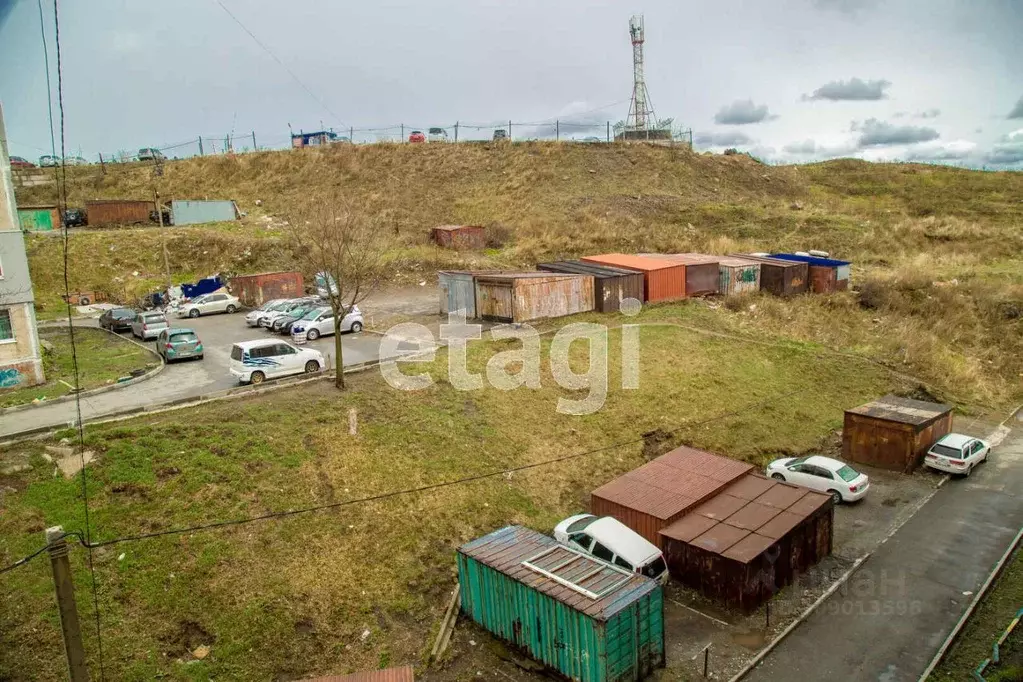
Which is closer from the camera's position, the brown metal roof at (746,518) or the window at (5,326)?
the brown metal roof at (746,518)

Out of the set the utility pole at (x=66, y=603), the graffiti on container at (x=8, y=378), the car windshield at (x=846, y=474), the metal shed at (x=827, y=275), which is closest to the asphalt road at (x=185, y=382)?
the graffiti on container at (x=8, y=378)

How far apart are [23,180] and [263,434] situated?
57.6m

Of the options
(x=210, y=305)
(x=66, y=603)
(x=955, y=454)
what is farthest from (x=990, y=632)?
(x=210, y=305)

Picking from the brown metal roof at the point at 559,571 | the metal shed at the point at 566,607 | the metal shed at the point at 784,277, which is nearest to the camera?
the metal shed at the point at 566,607

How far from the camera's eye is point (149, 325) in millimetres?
28609

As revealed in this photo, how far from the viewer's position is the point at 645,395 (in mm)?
24578

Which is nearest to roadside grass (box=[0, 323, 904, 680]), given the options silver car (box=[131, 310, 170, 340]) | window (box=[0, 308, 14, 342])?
window (box=[0, 308, 14, 342])

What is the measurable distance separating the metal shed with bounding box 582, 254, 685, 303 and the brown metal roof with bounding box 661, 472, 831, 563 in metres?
17.1

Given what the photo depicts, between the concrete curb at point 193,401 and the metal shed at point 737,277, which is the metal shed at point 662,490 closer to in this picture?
the concrete curb at point 193,401

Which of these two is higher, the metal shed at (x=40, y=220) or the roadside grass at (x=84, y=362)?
the metal shed at (x=40, y=220)

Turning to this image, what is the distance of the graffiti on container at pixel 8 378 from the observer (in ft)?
68.7

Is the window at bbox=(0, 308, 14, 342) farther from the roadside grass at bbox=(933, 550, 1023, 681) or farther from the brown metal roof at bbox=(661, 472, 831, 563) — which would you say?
the roadside grass at bbox=(933, 550, 1023, 681)

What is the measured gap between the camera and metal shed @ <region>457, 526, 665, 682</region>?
1162cm

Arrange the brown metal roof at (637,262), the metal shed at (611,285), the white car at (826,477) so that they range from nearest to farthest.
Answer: the white car at (826,477), the metal shed at (611,285), the brown metal roof at (637,262)
